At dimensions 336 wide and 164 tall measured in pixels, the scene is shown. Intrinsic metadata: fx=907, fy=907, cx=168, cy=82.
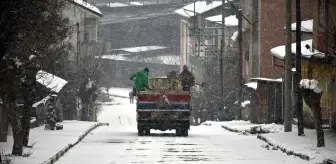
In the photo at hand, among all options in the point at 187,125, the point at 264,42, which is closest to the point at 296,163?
the point at 187,125

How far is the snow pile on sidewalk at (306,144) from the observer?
22.2m

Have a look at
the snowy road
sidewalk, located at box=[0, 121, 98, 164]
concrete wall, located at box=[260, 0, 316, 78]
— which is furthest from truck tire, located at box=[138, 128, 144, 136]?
concrete wall, located at box=[260, 0, 316, 78]

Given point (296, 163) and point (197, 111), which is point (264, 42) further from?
point (296, 163)

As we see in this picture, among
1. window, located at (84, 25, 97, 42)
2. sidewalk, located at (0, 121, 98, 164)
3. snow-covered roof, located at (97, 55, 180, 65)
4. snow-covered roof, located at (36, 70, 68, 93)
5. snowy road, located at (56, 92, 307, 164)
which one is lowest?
snowy road, located at (56, 92, 307, 164)

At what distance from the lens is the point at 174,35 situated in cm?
13600

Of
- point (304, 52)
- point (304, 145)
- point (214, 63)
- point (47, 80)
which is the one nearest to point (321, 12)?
point (304, 52)

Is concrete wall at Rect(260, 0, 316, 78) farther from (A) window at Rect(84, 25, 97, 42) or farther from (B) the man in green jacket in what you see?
(A) window at Rect(84, 25, 97, 42)

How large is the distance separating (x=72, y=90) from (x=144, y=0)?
6590 cm

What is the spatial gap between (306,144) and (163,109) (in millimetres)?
9716

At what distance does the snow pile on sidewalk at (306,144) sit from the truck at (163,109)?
13.7 ft

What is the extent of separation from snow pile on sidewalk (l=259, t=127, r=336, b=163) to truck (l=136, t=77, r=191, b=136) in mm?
4186

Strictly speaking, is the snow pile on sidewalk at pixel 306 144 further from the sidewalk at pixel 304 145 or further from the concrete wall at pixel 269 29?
the concrete wall at pixel 269 29

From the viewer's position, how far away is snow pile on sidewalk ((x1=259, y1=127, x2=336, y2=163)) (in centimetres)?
2223

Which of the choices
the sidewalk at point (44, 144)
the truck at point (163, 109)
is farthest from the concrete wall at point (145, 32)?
the sidewalk at point (44, 144)
